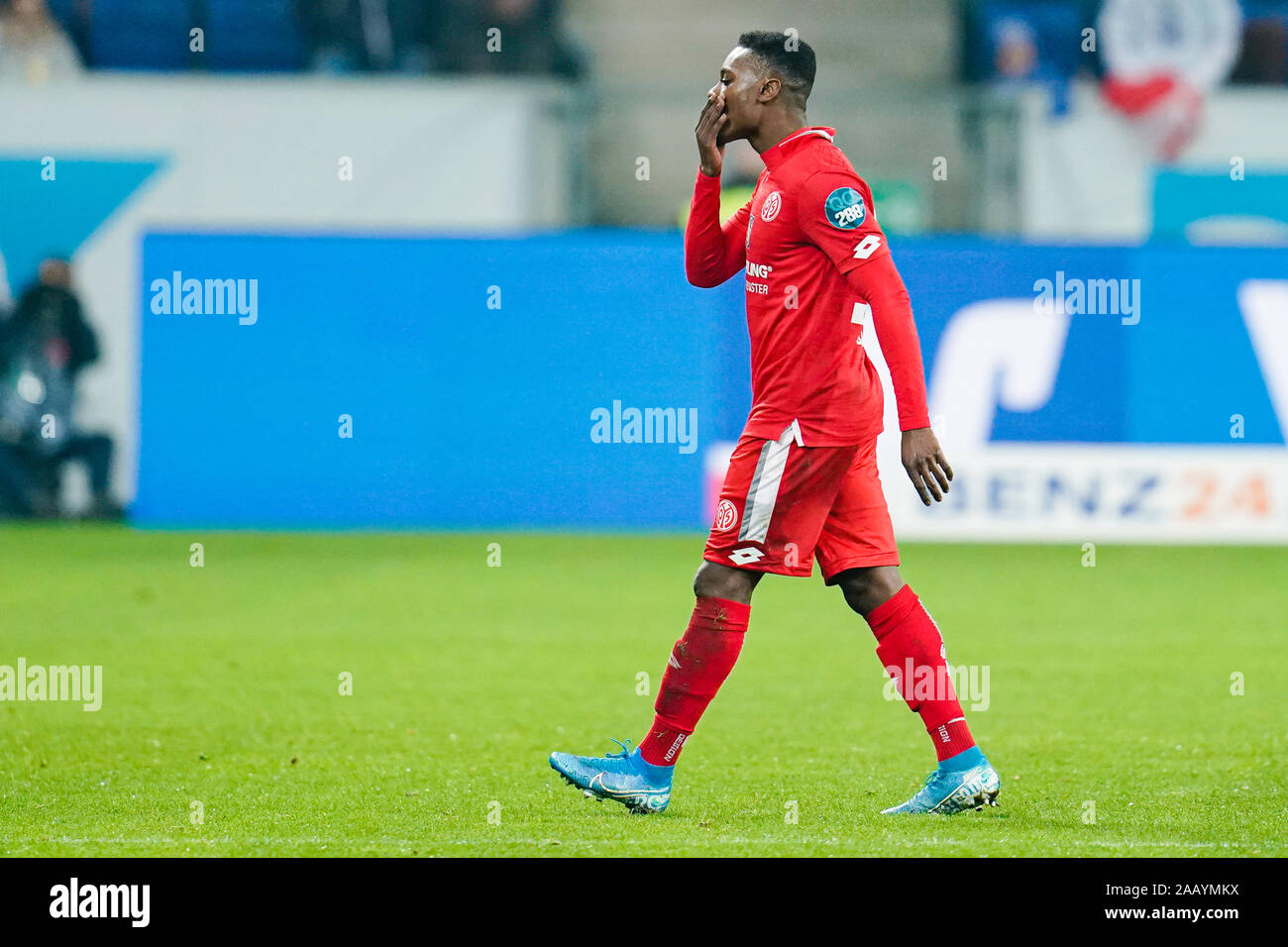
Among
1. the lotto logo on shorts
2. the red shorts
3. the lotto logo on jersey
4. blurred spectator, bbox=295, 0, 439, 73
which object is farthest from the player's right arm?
blurred spectator, bbox=295, 0, 439, 73

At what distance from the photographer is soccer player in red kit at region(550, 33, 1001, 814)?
4.82m

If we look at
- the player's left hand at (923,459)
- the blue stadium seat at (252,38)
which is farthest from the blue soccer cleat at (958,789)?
the blue stadium seat at (252,38)

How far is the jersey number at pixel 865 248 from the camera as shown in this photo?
4.71 meters

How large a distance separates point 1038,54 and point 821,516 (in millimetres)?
13192

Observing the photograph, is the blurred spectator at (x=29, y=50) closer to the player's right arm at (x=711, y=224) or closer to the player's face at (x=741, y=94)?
the player's right arm at (x=711, y=224)

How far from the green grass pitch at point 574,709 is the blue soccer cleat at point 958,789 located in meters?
0.06

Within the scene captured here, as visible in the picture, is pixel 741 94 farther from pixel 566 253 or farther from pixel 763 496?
pixel 566 253

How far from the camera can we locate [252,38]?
16.0 metres

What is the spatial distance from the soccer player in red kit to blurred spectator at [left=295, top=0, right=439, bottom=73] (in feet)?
38.2

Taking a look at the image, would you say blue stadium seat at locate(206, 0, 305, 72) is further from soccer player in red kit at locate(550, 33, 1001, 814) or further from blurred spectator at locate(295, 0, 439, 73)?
soccer player in red kit at locate(550, 33, 1001, 814)

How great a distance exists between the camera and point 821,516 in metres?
4.88

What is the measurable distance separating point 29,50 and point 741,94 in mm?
12276

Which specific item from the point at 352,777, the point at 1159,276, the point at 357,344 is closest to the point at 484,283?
the point at 357,344

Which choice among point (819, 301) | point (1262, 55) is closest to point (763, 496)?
point (819, 301)
